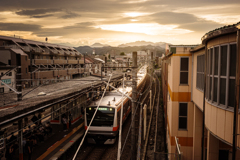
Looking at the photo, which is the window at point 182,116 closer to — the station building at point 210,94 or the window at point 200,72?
the station building at point 210,94

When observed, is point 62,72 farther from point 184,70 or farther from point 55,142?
point 184,70

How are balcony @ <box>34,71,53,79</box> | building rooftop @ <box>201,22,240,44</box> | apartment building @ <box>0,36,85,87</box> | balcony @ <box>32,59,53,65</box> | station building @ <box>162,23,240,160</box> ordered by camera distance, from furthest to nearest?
balcony @ <box>32,59,53,65</box>, balcony @ <box>34,71,53,79</box>, apartment building @ <box>0,36,85,87</box>, station building @ <box>162,23,240,160</box>, building rooftop @ <box>201,22,240,44</box>

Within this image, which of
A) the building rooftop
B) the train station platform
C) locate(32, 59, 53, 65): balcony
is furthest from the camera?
locate(32, 59, 53, 65): balcony

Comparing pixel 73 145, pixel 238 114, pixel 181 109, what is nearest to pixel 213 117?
pixel 238 114

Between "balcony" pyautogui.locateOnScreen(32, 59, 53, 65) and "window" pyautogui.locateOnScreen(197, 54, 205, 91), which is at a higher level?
"balcony" pyautogui.locateOnScreen(32, 59, 53, 65)

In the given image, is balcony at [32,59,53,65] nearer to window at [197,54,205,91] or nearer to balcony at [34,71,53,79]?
balcony at [34,71,53,79]

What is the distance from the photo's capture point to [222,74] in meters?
4.41

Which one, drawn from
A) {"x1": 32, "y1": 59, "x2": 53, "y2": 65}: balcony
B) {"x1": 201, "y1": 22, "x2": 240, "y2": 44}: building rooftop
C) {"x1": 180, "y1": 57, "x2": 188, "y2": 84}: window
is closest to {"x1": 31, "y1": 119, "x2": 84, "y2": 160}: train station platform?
{"x1": 180, "y1": 57, "x2": 188, "y2": 84}: window

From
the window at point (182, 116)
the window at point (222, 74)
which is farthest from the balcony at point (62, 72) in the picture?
the window at point (222, 74)

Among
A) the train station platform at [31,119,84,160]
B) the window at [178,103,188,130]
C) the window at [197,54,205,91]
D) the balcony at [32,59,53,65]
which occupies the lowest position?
the train station platform at [31,119,84,160]

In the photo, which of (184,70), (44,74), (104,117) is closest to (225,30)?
(184,70)

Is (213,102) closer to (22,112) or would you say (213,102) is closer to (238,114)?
(238,114)

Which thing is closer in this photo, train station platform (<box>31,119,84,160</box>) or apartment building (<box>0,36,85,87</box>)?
train station platform (<box>31,119,84,160</box>)

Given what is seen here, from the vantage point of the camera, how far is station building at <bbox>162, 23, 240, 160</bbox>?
4.09 metres
